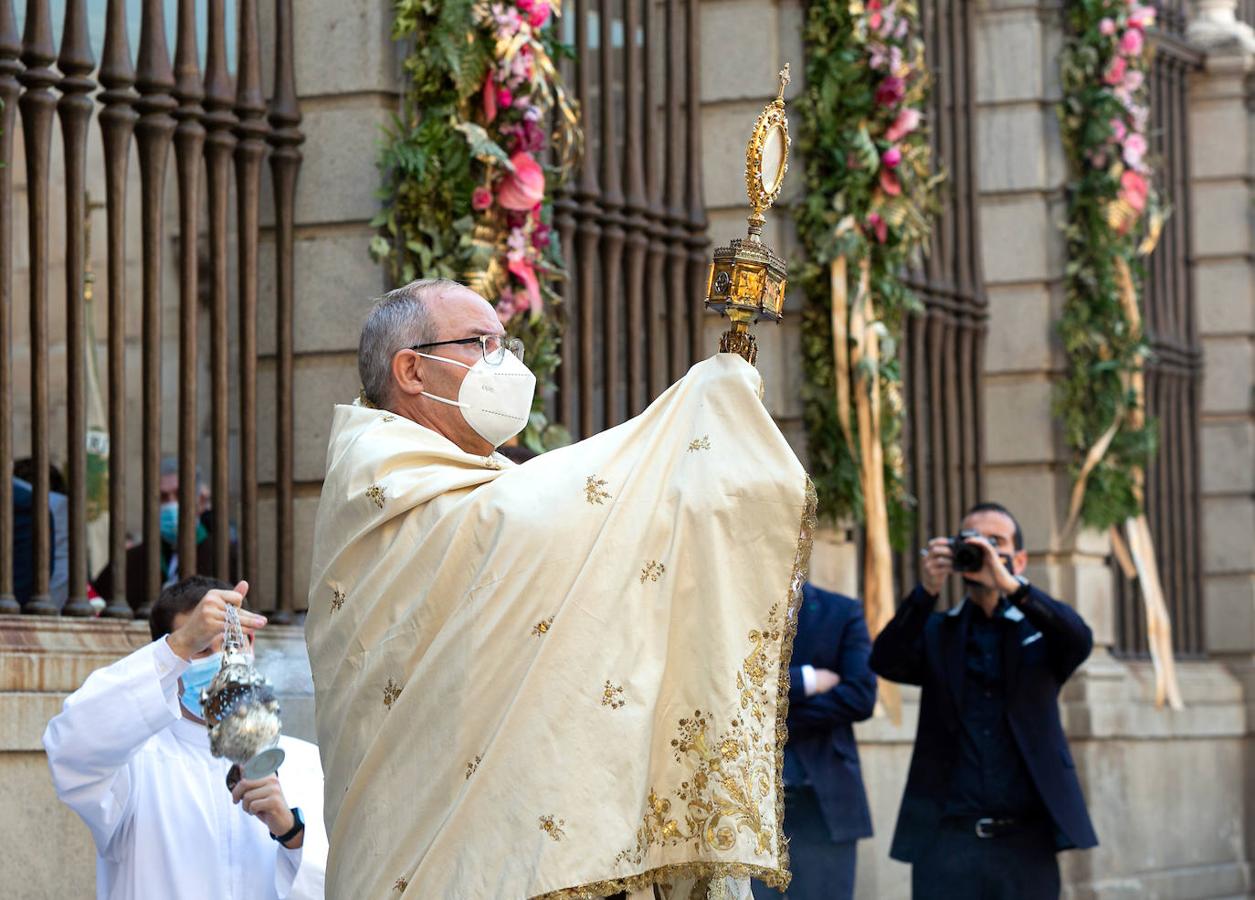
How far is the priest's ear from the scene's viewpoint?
4.57 metres

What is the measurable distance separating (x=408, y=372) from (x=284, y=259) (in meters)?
3.62

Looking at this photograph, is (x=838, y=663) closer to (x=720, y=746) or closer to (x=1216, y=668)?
(x=720, y=746)

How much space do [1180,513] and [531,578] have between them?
11.0 metres

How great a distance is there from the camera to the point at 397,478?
4.27m

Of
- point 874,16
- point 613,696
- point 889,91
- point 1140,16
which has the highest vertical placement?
point 1140,16

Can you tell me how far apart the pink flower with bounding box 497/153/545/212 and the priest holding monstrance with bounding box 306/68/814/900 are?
13.1 feet

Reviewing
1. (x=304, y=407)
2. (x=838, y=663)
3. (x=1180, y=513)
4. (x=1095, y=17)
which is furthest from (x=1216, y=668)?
(x=304, y=407)

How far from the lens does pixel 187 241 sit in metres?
7.59

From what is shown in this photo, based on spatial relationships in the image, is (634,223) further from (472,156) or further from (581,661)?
(581,661)

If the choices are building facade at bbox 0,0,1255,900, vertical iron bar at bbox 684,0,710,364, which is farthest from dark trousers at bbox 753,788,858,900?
vertical iron bar at bbox 684,0,710,364

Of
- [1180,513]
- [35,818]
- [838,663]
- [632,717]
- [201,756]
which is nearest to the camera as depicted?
[632,717]

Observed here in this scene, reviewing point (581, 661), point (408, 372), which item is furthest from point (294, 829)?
point (581, 661)

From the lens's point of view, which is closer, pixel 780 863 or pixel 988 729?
pixel 780 863

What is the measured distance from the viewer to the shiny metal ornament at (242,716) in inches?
198
